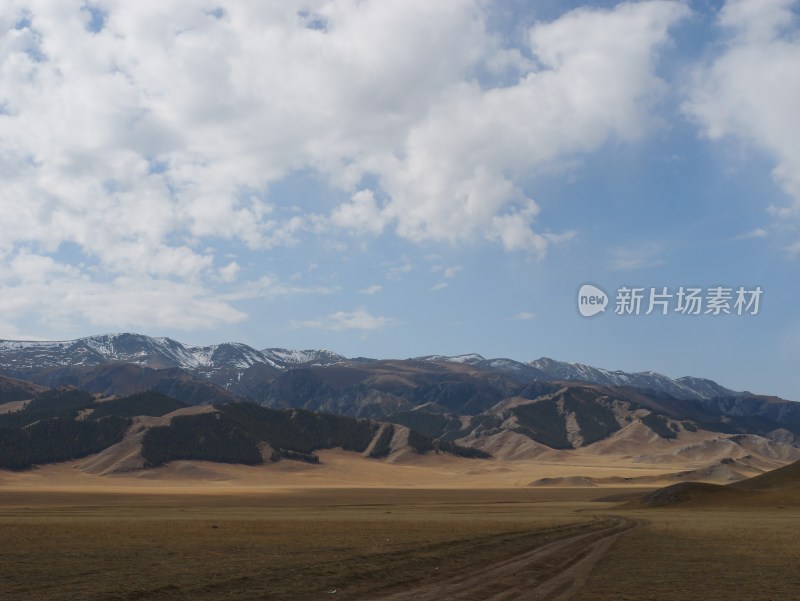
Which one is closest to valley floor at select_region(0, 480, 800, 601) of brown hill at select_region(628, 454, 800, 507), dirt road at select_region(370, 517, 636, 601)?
dirt road at select_region(370, 517, 636, 601)

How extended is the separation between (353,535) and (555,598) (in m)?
28.6

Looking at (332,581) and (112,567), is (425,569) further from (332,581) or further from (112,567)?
(112,567)

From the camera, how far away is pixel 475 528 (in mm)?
60562

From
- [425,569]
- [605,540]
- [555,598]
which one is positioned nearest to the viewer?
[555,598]

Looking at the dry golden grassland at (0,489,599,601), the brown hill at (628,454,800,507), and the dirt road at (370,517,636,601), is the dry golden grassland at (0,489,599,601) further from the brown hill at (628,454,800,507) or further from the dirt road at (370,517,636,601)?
the brown hill at (628,454,800,507)

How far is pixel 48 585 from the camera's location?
1149 inches

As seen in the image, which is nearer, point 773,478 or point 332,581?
point 332,581

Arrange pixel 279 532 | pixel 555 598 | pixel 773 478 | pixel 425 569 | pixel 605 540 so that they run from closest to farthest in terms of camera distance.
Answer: pixel 555 598 < pixel 425 569 < pixel 605 540 < pixel 279 532 < pixel 773 478

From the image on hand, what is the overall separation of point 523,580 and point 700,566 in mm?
11794

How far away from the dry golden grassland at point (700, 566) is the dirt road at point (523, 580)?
94 cm

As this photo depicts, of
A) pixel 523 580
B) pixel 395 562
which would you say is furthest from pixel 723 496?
pixel 523 580

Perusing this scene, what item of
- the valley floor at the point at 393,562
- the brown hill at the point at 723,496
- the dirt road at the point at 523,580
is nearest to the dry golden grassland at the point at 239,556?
the valley floor at the point at 393,562

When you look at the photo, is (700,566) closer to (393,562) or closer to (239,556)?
(393,562)

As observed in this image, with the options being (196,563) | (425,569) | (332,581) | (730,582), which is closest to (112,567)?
(196,563)
